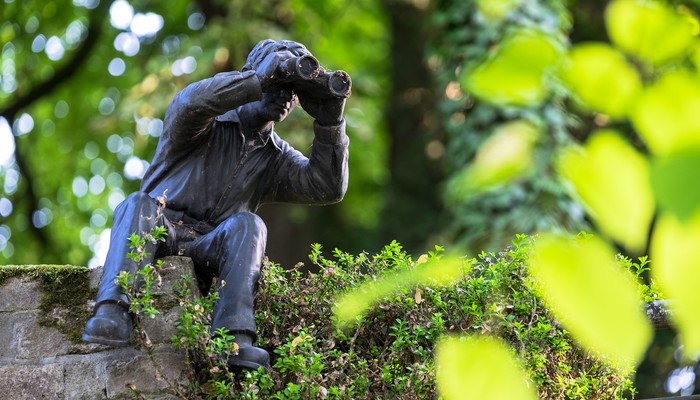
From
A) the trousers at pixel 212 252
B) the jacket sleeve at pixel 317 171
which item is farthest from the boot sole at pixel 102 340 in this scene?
the jacket sleeve at pixel 317 171

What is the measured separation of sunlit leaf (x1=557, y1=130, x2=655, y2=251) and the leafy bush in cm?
279

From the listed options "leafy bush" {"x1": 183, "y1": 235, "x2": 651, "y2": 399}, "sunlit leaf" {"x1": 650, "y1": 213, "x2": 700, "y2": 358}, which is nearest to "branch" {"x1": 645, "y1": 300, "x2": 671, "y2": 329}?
"leafy bush" {"x1": 183, "y1": 235, "x2": 651, "y2": 399}

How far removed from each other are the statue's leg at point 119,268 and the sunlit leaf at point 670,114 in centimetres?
290

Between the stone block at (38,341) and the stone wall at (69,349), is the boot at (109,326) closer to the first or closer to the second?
the stone wall at (69,349)

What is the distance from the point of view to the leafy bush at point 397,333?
3930 mm

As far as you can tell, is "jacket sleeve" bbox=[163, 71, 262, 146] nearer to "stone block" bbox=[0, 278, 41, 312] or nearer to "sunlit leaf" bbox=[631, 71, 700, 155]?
"stone block" bbox=[0, 278, 41, 312]

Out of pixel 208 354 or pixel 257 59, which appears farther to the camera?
pixel 257 59

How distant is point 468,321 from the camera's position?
4.17 m

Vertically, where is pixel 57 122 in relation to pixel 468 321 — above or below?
below

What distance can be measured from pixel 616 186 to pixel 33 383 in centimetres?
340

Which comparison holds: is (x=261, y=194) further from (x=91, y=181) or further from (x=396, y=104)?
(x=91, y=181)

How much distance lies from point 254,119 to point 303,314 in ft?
2.90

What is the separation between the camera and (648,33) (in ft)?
3.73

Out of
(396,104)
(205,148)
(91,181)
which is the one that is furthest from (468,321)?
(91,181)
